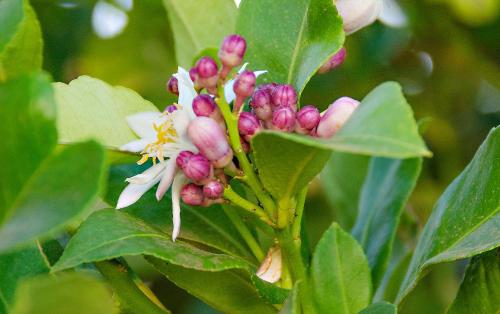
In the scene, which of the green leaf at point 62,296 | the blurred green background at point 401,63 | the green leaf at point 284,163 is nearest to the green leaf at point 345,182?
the blurred green background at point 401,63

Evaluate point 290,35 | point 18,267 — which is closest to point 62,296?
point 18,267

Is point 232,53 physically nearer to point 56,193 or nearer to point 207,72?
point 207,72

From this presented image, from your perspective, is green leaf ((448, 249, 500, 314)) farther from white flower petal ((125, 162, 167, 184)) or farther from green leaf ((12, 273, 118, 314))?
green leaf ((12, 273, 118, 314))

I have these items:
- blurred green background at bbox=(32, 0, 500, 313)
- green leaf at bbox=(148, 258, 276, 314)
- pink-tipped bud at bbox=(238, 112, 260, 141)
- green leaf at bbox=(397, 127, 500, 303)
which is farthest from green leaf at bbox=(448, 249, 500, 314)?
blurred green background at bbox=(32, 0, 500, 313)

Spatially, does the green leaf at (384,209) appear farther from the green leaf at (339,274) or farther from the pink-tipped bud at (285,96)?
the pink-tipped bud at (285,96)

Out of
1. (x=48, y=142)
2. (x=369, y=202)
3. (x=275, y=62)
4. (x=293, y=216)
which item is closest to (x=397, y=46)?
(x=369, y=202)

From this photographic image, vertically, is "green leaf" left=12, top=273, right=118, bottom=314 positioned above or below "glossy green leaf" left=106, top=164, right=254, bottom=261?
above

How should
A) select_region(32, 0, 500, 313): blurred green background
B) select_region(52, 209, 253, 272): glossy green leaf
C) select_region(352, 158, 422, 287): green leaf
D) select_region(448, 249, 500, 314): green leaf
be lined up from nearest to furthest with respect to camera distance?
select_region(52, 209, 253, 272): glossy green leaf → select_region(448, 249, 500, 314): green leaf → select_region(352, 158, 422, 287): green leaf → select_region(32, 0, 500, 313): blurred green background
